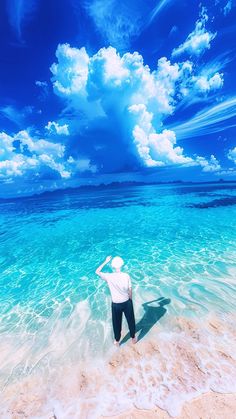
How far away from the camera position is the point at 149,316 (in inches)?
285

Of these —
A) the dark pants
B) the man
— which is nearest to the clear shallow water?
the dark pants

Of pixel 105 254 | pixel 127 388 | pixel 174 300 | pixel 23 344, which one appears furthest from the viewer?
pixel 105 254

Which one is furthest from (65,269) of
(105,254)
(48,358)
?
(48,358)

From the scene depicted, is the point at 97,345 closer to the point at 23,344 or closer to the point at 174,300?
the point at 23,344

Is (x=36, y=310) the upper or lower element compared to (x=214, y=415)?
lower

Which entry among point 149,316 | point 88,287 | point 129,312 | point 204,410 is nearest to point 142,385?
point 204,410

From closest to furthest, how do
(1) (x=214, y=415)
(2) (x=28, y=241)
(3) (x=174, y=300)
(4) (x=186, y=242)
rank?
1. (1) (x=214, y=415)
2. (3) (x=174, y=300)
3. (4) (x=186, y=242)
4. (2) (x=28, y=241)

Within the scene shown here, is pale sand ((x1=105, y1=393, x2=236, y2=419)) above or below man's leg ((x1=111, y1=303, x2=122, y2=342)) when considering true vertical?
below

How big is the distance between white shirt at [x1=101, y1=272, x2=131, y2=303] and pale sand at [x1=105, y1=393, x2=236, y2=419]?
220cm

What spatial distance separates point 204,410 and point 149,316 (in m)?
3.40

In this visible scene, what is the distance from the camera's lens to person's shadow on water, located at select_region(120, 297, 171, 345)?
20.9 ft

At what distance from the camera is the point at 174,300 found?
8148 mm

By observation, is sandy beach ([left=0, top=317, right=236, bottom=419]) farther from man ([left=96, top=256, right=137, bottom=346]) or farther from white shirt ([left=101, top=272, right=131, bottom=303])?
white shirt ([left=101, top=272, right=131, bottom=303])

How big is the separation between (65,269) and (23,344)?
5.81 metres
